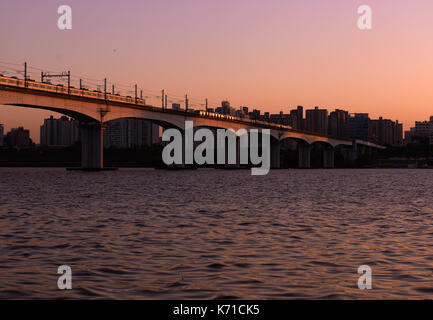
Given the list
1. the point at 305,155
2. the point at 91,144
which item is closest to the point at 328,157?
the point at 305,155

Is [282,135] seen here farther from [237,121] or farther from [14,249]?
[14,249]

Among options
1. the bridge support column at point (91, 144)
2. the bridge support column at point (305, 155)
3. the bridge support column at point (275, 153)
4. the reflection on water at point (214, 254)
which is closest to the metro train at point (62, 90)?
the bridge support column at point (91, 144)

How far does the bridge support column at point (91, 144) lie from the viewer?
9069cm

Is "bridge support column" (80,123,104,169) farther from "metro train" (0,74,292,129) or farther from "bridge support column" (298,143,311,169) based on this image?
"bridge support column" (298,143,311,169)

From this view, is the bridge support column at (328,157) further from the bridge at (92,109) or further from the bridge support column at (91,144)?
the bridge support column at (91,144)

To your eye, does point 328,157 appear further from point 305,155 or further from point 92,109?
point 92,109

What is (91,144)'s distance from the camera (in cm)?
9250

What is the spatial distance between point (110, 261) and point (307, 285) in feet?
15.2

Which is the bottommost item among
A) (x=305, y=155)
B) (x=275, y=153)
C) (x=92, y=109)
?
(x=305, y=155)

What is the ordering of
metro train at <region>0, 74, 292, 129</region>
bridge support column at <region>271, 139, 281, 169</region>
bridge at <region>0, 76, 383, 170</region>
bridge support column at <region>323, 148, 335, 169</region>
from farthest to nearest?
bridge support column at <region>323, 148, 335, 169</region>, bridge support column at <region>271, 139, 281, 169</region>, bridge at <region>0, 76, 383, 170</region>, metro train at <region>0, 74, 292, 129</region>

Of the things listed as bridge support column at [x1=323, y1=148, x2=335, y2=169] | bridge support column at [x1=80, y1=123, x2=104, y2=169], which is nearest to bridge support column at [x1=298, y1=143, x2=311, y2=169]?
bridge support column at [x1=323, y1=148, x2=335, y2=169]

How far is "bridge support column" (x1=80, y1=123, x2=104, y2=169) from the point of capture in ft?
298

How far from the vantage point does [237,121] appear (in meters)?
132
